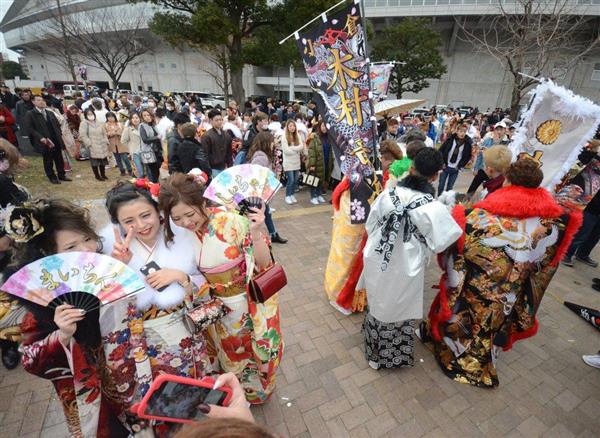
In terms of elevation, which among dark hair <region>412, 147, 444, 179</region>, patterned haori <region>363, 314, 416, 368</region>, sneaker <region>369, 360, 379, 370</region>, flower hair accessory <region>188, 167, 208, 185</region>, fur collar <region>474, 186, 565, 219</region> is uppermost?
dark hair <region>412, 147, 444, 179</region>

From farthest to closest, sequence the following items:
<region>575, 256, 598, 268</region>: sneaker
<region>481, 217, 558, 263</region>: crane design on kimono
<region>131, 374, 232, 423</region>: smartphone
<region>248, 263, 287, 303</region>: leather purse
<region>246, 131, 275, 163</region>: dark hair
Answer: <region>575, 256, 598, 268</region>: sneaker, <region>246, 131, 275, 163</region>: dark hair, <region>481, 217, 558, 263</region>: crane design on kimono, <region>248, 263, 287, 303</region>: leather purse, <region>131, 374, 232, 423</region>: smartphone

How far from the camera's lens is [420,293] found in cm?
264

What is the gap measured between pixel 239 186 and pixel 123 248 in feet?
2.73

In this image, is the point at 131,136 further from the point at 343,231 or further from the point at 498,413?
the point at 498,413

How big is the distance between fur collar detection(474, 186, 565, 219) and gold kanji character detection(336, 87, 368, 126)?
4.57 feet

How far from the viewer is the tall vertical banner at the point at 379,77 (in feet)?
25.0

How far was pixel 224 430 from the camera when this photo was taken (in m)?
0.63

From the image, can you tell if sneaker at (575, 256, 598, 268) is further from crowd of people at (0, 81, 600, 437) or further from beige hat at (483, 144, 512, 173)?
beige hat at (483, 144, 512, 173)

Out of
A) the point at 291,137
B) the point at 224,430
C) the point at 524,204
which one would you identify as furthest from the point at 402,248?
the point at 291,137

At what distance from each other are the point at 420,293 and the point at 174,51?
4668cm

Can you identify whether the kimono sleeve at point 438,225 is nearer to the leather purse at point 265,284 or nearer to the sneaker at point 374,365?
the leather purse at point 265,284

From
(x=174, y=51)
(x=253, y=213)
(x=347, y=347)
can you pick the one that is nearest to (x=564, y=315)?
(x=347, y=347)

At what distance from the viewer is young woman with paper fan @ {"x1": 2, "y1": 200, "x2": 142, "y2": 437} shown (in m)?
1.48

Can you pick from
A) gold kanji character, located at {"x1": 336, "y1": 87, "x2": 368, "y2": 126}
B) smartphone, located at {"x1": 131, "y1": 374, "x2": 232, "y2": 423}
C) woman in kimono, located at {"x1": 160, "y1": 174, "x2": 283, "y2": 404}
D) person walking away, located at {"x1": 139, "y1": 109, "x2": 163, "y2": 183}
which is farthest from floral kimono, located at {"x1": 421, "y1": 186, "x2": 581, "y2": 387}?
person walking away, located at {"x1": 139, "y1": 109, "x2": 163, "y2": 183}
